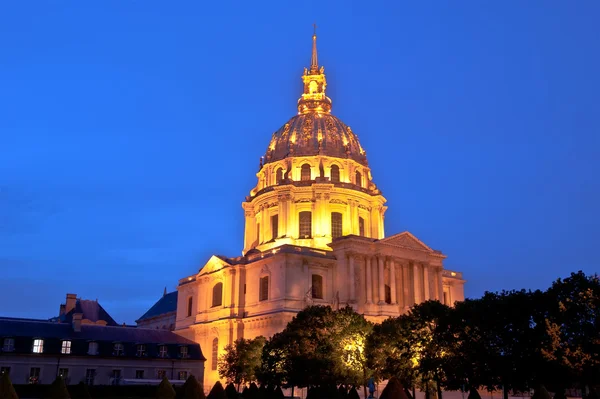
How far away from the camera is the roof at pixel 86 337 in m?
54.6

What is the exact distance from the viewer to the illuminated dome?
78.4 metres

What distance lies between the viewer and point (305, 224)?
7400 cm

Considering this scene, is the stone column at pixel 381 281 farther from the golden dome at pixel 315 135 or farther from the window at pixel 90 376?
the window at pixel 90 376

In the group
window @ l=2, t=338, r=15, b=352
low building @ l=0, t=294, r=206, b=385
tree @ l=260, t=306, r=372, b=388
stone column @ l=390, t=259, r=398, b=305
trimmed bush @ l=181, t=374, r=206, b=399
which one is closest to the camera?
trimmed bush @ l=181, t=374, r=206, b=399

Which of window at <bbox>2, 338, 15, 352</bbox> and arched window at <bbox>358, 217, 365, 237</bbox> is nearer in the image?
window at <bbox>2, 338, 15, 352</bbox>

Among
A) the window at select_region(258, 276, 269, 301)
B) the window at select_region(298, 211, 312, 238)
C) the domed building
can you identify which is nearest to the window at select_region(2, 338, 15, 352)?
the domed building

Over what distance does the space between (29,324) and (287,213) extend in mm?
30194

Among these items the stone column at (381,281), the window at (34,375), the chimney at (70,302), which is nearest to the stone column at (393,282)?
the stone column at (381,281)

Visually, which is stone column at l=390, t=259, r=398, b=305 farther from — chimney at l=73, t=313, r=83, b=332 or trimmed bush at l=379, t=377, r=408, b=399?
trimmed bush at l=379, t=377, r=408, b=399

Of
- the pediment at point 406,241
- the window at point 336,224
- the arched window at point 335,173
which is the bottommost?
the pediment at point 406,241

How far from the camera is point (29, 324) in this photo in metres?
56.7

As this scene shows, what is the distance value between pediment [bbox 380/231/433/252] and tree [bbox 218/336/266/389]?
62.6 ft

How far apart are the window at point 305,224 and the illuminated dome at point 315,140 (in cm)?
811

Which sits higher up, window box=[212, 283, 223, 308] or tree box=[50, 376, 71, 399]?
window box=[212, 283, 223, 308]
